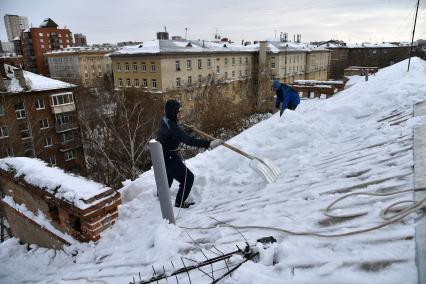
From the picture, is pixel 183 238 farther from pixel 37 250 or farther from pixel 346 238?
pixel 37 250

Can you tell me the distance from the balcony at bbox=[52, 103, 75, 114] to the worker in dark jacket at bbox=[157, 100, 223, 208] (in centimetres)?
2175

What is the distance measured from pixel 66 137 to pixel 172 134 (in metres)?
23.1

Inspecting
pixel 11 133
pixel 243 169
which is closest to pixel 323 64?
pixel 11 133

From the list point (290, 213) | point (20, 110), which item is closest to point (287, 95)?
point (290, 213)

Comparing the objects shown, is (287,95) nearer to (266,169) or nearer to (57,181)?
(266,169)

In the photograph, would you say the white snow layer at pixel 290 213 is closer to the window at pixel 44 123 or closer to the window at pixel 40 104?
the window at pixel 40 104

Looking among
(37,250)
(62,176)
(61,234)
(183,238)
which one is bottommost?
(37,250)

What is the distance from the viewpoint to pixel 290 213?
2.84 metres

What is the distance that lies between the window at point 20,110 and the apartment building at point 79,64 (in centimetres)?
2660

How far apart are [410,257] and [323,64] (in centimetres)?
5944

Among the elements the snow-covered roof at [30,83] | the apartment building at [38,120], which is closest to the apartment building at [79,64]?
the snow-covered roof at [30,83]

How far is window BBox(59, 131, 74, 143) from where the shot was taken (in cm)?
2406

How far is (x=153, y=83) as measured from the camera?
3123 cm

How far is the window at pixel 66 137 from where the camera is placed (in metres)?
24.1
